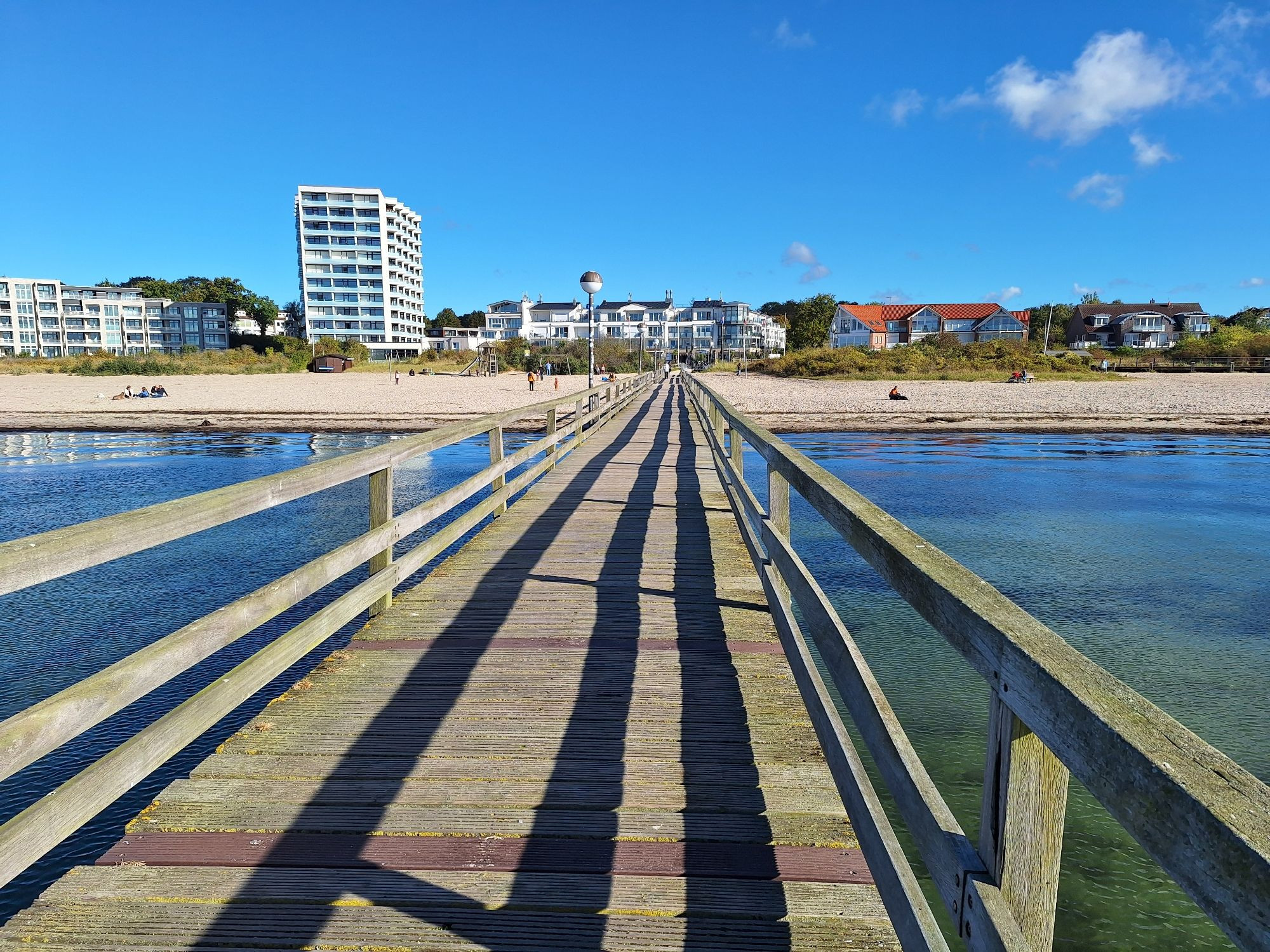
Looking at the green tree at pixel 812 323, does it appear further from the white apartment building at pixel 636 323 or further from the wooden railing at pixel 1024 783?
the wooden railing at pixel 1024 783

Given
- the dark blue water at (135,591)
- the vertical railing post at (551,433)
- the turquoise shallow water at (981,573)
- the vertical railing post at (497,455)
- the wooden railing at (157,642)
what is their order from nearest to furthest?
1. the wooden railing at (157,642)
2. the turquoise shallow water at (981,573)
3. the dark blue water at (135,591)
4. the vertical railing post at (497,455)
5. the vertical railing post at (551,433)

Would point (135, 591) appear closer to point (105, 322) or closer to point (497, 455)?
point (497, 455)

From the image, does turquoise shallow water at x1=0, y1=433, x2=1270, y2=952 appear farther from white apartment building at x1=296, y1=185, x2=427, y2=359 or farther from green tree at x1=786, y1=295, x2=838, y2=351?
white apartment building at x1=296, y1=185, x2=427, y2=359

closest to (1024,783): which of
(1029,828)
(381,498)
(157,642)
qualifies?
(1029,828)

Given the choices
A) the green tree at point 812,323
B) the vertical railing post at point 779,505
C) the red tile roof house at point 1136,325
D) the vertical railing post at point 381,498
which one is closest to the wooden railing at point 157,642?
the vertical railing post at point 381,498

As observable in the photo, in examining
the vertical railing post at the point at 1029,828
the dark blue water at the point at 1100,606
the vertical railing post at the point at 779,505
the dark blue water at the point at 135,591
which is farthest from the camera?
the vertical railing post at the point at 779,505

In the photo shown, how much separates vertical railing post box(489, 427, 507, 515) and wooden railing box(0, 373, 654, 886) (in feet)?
9.96

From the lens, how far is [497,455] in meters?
7.97

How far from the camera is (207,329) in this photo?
119 metres

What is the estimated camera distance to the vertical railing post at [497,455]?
7.62 metres

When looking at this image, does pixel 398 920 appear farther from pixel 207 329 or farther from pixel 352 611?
pixel 207 329

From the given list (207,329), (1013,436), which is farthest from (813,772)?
(207,329)

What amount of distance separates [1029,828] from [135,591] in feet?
26.1

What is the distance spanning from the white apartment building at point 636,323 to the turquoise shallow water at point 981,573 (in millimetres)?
→ 110926
